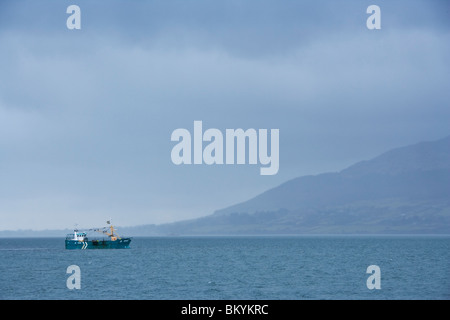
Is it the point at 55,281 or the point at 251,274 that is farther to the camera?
the point at 251,274

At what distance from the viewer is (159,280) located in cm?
9181
